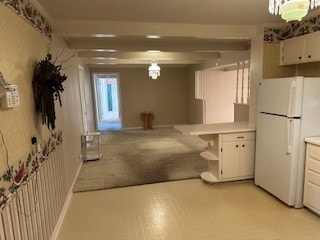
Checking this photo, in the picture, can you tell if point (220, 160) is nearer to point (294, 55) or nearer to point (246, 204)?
point (246, 204)

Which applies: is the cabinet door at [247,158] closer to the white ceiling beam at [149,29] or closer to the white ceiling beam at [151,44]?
the white ceiling beam at [149,29]

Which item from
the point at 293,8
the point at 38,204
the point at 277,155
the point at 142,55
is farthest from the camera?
the point at 142,55

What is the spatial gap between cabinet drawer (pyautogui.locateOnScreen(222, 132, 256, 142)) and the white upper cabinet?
1.14 m

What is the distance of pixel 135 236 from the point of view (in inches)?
91.7

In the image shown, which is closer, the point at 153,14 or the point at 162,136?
the point at 153,14

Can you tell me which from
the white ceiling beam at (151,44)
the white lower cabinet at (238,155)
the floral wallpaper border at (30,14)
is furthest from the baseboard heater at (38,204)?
the white lower cabinet at (238,155)

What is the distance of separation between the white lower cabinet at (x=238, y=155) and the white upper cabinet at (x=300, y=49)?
1167 millimetres

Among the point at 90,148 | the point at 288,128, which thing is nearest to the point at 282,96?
the point at 288,128

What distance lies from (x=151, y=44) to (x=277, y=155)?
2.70 m

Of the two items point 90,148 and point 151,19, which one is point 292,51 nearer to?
point 151,19

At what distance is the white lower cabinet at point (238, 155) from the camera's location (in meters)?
3.39

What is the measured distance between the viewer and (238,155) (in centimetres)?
344

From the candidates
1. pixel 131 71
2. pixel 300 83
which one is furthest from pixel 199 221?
pixel 131 71

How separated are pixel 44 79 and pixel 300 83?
8.74 ft
